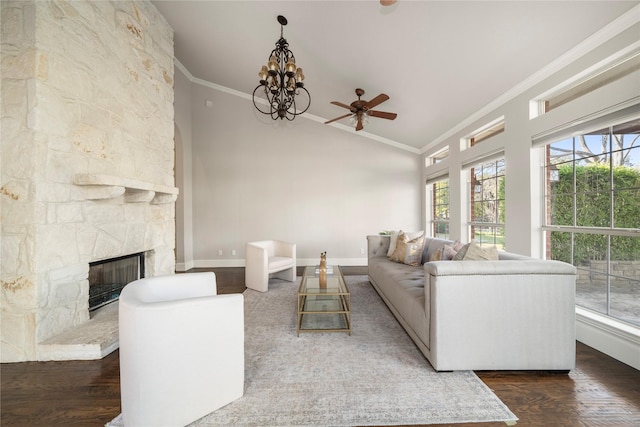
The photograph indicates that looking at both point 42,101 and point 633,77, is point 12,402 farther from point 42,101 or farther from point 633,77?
point 633,77

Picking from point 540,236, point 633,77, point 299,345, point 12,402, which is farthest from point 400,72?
point 12,402

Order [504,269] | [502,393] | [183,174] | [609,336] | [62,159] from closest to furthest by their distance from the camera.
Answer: [502,393], [504,269], [609,336], [62,159], [183,174]

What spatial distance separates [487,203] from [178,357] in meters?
4.09

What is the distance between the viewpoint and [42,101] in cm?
195

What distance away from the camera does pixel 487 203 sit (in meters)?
3.69

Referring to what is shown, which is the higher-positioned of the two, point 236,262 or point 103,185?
point 103,185

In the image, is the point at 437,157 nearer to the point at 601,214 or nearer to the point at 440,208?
the point at 440,208

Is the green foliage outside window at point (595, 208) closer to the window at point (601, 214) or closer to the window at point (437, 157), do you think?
the window at point (601, 214)

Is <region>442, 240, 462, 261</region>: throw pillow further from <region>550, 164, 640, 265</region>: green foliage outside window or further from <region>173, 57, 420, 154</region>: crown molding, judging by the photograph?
<region>173, 57, 420, 154</region>: crown molding

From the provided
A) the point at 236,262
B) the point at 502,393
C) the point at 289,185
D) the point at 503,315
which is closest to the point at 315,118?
the point at 289,185

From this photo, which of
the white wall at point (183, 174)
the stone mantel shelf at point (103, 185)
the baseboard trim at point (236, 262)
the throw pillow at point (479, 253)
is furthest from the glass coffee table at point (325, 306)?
the white wall at point (183, 174)

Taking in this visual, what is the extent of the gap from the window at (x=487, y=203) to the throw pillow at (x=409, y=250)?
2.72 ft

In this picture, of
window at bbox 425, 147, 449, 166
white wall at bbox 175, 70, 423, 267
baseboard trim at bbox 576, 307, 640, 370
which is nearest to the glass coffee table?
baseboard trim at bbox 576, 307, 640, 370

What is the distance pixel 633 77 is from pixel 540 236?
5.04ft
